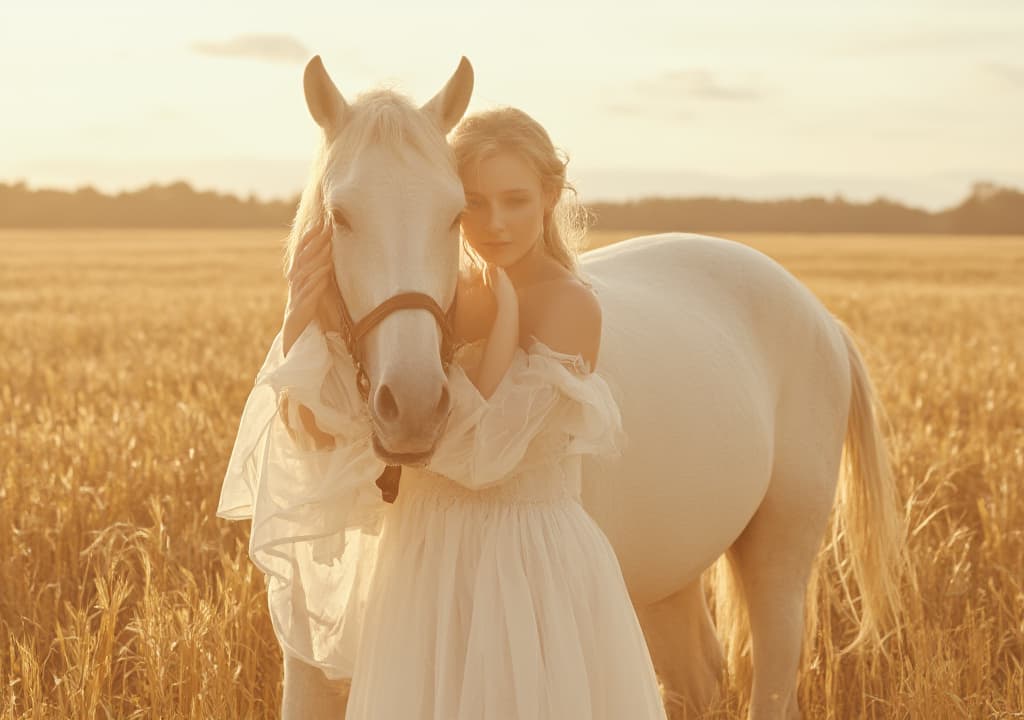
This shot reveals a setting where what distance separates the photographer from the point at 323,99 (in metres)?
2.34

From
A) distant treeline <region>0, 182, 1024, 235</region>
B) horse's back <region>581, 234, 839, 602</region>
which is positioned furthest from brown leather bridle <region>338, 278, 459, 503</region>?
distant treeline <region>0, 182, 1024, 235</region>

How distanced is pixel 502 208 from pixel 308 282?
1.50 feet

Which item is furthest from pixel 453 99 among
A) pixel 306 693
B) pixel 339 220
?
pixel 306 693

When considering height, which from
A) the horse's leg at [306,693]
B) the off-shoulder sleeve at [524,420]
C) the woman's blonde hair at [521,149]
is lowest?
the horse's leg at [306,693]

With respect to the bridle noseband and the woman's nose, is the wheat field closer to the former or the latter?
the bridle noseband

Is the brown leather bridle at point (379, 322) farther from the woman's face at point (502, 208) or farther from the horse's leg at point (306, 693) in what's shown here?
the horse's leg at point (306, 693)

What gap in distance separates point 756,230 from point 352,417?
2749 inches

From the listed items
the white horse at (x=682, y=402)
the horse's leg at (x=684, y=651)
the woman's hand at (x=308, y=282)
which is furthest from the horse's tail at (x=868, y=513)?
the woman's hand at (x=308, y=282)

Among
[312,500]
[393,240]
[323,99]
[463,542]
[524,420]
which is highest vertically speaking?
[323,99]

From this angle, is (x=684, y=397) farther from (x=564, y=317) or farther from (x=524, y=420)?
(x=524, y=420)

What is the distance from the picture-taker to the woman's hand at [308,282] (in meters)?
2.25

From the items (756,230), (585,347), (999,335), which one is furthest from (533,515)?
(756,230)

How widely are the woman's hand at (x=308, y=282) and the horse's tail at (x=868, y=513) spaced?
8.21 ft

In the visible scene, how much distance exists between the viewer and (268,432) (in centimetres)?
237
